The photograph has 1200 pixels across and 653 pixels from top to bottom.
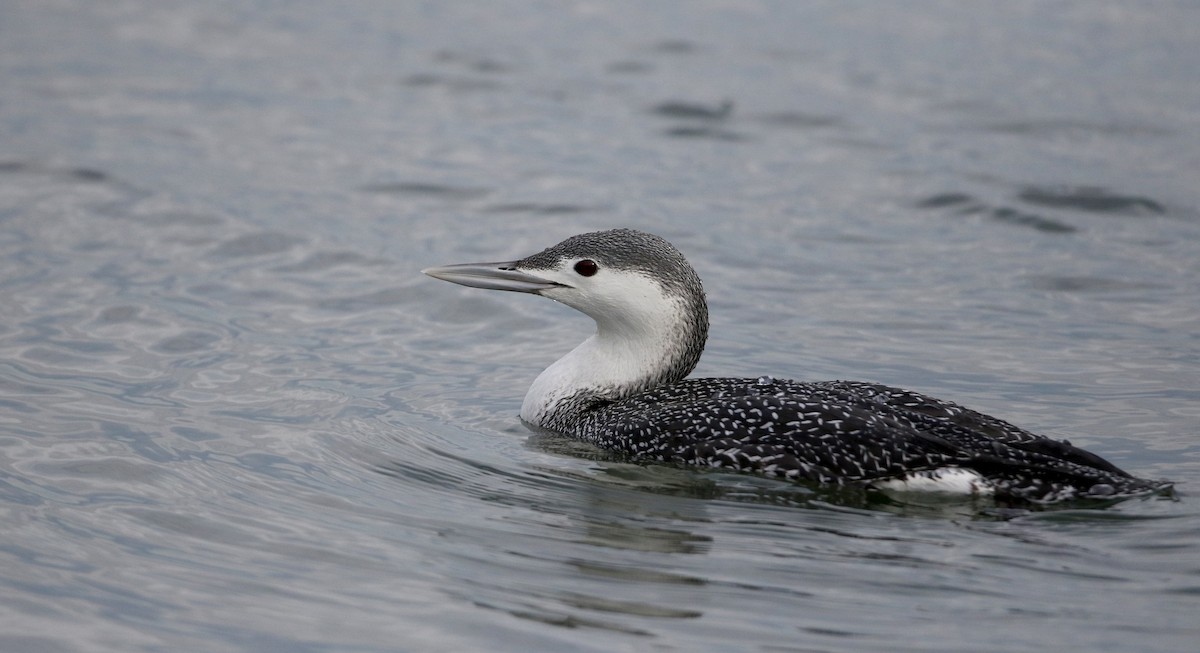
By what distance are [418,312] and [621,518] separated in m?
3.44

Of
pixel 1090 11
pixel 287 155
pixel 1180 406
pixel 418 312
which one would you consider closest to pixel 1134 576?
pixel 1180 406

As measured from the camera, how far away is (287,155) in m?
12.3

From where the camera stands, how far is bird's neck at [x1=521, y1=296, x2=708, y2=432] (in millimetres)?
7023

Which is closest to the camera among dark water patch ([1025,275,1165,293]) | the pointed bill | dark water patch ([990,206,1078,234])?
the pointed bill

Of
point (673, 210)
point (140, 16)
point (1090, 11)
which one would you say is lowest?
point (673, 210)

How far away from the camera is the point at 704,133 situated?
13.4m

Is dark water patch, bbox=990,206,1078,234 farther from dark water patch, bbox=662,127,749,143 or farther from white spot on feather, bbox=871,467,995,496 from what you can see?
white spot on feather, bbox=871,467,995,496

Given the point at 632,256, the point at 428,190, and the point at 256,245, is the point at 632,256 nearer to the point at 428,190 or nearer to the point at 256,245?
the point at 256,245

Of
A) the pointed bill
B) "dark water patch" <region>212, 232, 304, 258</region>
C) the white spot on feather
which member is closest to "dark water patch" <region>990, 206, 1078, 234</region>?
"dark water patch" <region>212, 232, 304, 258</region>

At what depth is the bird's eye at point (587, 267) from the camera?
6.99 m

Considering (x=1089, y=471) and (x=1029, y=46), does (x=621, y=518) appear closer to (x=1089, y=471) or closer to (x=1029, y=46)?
(x=1089, y=471)

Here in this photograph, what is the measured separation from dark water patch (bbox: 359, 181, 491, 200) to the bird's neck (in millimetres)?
4725

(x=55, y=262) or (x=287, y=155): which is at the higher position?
(x=287, y=155)

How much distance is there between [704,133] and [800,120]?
93 centimetres
